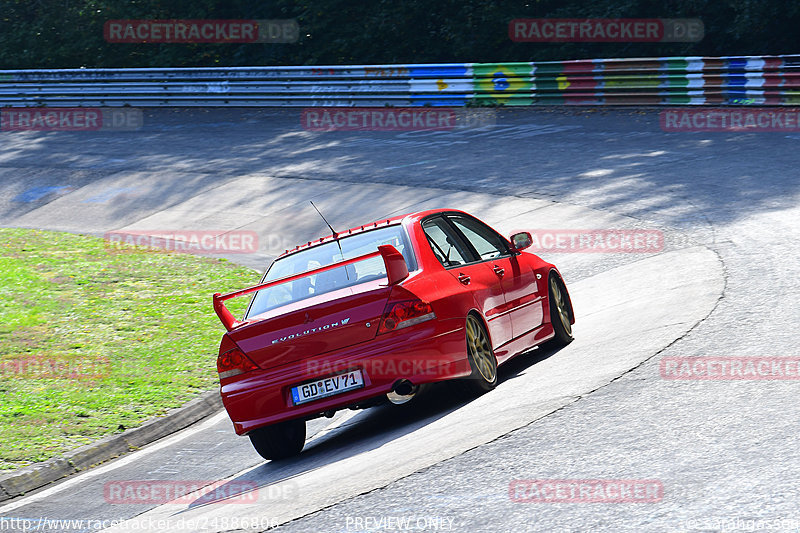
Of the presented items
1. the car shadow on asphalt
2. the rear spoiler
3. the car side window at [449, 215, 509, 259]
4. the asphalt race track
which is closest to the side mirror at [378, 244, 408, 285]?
the rear spoiler

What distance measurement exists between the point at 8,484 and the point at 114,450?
42.9 inches

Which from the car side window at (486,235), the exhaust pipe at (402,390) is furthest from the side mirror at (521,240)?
the exhaust pipe at (402,390)

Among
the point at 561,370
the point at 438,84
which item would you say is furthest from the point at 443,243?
the point at 438,84

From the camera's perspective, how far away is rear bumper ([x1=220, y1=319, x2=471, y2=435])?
23.6 feet

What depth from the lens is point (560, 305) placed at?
9.66 meters

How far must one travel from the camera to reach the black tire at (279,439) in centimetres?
755

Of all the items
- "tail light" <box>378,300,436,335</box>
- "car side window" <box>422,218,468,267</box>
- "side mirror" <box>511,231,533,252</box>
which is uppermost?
"car side window" <box>422,218,468,267</box>

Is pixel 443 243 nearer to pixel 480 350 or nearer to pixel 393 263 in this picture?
pixel 480 350

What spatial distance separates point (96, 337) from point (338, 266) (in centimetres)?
513

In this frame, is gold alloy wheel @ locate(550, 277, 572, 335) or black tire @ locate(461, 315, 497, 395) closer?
black tire @ locate(461, 315, 497, 395)

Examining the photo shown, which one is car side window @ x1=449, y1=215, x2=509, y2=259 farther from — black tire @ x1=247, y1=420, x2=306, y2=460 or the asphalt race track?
black tire @ x1=247, y1=420, x2=306, y2=460

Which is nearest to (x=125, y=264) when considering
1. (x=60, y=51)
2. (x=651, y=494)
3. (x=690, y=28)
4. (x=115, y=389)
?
(x=115, y=389)

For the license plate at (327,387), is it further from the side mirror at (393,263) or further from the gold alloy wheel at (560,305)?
the gold alloy wheel at (560,305)

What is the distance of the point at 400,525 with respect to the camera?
5.11 meters
